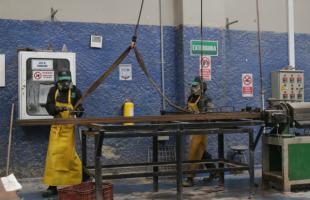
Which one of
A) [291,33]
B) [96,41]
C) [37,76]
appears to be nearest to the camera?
[37,76]

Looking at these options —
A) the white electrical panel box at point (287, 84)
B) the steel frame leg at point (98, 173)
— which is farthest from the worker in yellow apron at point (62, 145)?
the white electrical panel box at point (287, 84)

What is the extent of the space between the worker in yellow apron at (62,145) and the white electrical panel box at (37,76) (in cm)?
63

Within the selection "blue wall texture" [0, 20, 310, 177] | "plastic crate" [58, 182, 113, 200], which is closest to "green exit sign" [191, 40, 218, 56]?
"blue wall texture" [0, 20, 310, 177]

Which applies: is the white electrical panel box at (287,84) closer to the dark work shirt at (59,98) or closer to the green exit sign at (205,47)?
the green exit sign at (205,47)

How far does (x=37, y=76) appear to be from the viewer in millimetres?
5930

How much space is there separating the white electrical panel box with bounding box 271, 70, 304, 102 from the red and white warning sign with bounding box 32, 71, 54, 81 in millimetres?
3587

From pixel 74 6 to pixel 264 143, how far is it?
329 centimetres

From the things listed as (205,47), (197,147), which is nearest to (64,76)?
(197,147)

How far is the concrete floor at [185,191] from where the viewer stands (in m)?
5.21

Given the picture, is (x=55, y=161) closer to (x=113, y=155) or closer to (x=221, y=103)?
(x=113, y=155)

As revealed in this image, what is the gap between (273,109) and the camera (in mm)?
5465

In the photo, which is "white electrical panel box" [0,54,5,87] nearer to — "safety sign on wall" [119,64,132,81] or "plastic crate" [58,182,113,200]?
"safety sign on wall" [119,64,132,81]

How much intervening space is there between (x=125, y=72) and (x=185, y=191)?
2.04 metres

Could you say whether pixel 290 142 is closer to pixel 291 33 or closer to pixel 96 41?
pixel 291 33
